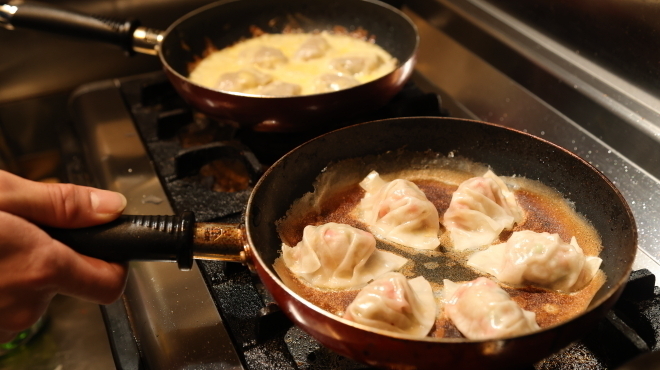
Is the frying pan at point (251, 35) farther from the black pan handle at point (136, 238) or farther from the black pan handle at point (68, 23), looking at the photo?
the black pan handle at point (136, 238)

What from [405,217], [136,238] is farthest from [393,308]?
[136,238]

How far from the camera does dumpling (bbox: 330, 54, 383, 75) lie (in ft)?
6.37

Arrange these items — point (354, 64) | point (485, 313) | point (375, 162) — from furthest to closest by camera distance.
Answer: point (354, 64) < point (375, 162) < point (485, 313)

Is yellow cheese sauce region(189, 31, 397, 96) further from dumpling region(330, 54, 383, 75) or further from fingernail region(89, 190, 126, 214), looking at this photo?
fingernail region(89, 190, 126, 214)

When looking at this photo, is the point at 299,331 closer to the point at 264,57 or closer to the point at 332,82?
the point at 332,82

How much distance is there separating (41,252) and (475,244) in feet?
3.07

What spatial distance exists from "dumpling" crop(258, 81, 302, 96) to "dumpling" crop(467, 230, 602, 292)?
90cm

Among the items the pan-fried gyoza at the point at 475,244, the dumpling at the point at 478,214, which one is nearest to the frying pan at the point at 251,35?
the pan-fried gyoza at the point at 475,244

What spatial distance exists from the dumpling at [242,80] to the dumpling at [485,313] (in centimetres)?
108

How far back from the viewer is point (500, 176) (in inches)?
58.3

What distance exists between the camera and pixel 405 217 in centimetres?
130

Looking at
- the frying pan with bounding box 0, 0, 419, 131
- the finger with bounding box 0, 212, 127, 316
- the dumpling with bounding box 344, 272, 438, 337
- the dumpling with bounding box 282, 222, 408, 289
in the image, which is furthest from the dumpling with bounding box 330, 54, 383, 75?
the finger with bounding box 0, 212, 127, 316

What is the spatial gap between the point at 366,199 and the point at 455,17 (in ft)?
3.53

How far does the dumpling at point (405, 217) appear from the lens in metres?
1.30
